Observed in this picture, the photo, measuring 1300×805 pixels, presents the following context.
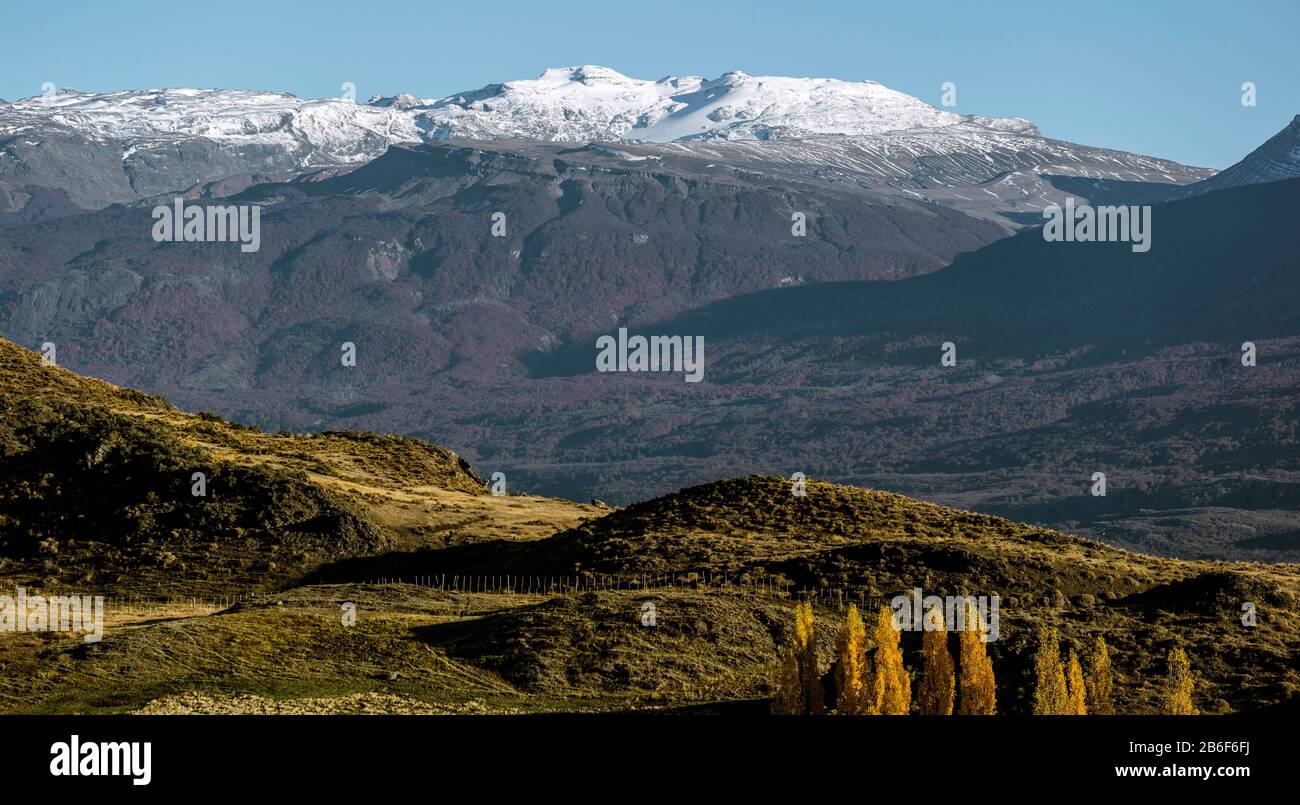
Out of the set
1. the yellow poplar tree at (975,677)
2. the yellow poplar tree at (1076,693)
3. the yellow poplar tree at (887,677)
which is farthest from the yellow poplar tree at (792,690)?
the yellow poplar tree at (1076,693)

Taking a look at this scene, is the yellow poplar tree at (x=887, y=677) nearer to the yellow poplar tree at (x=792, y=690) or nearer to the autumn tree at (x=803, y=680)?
the autumn tree at (x=803, y=680)

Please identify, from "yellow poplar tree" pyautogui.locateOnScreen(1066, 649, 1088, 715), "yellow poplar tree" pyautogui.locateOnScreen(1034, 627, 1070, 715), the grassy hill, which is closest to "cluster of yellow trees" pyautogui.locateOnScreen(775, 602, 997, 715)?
"yellow poplar tree" pyautogui.locateOnScreen(1034, 627, 1070, 715)

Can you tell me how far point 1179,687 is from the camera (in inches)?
1946

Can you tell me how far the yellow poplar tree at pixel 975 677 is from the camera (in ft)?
148

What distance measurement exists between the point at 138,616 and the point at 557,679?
21.8 metres

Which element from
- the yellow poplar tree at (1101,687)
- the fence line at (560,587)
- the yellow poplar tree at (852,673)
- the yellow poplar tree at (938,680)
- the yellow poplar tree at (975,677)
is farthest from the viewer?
the fence line at (560,587)

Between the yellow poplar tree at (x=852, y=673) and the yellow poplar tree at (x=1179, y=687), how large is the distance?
8.63m

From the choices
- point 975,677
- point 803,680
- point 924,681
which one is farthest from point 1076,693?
point 803,680

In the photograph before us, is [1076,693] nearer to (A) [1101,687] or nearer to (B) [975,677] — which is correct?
(B) [975,677]

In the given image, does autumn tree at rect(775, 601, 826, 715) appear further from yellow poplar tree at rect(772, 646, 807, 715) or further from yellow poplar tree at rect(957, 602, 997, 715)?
yellow poplar tree at rect(957, 602, 997, 715)

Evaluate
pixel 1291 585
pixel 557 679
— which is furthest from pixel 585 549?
pixel 1291 585

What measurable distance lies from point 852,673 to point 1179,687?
11.5 metres

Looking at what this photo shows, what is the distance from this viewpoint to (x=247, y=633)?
198 feet
